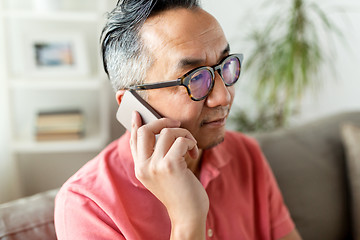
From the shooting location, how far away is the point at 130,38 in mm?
1047

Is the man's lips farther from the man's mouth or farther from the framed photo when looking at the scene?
the framed photo

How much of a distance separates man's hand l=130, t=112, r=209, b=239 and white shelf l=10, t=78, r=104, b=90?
54.2 inches

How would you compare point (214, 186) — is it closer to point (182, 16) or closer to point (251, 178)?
point (251, 178)

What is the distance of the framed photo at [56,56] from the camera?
2.30 meters

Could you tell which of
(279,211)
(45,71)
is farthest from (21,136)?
(279,211)

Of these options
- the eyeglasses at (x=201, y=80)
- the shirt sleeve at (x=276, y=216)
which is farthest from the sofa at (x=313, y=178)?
the eyeglasses at (x=201, y=80)

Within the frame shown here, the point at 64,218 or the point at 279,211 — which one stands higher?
the point at 64,218

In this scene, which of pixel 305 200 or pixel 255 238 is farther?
pixel 305 200

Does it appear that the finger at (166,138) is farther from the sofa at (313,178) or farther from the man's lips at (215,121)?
the sofa at (313,178)

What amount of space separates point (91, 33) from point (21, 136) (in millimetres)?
802

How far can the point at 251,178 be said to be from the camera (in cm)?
133

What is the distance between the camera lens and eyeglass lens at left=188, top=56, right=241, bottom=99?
1.01m

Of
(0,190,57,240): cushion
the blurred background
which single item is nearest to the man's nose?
(0,190,57,240): cushion

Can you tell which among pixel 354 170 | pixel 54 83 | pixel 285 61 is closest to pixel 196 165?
pixel 354 170
